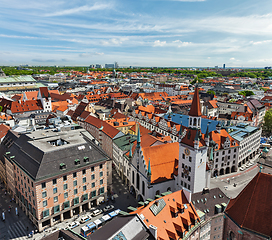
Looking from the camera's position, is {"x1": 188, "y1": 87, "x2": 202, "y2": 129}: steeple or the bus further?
{"x1": 188, "y1": 87, "x2": 202, "y2": 129}: steeple

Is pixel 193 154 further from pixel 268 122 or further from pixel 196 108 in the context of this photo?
pixel 268 122

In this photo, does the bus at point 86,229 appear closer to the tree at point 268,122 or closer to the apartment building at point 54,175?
the apartment building at point 54,175

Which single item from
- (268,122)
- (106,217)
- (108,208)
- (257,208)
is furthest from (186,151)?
(268,122)

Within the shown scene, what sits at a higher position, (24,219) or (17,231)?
(17,231)

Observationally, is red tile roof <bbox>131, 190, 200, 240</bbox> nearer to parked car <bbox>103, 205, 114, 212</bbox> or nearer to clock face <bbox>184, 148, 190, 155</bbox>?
clock face <bbox>184, 148, 190, 155</bbox>

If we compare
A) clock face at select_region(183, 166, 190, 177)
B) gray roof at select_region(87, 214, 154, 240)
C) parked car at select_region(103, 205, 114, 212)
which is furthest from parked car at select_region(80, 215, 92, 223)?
clock face at select_region(183, 166, 190, 177)

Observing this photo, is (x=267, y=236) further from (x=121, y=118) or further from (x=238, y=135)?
(x=121, y=118)
